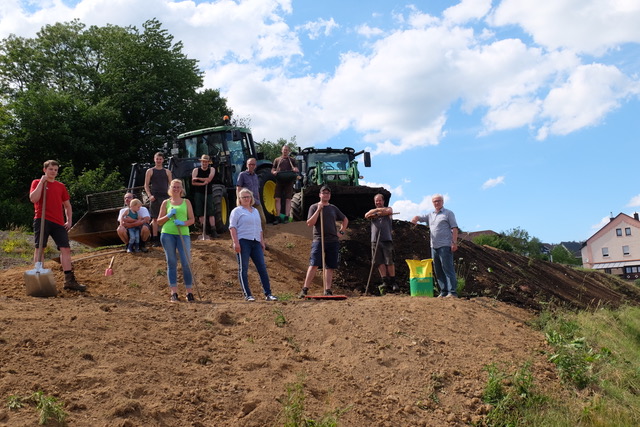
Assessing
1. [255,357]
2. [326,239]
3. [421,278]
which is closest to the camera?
[255,357]

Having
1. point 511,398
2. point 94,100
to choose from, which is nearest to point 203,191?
point 511,398

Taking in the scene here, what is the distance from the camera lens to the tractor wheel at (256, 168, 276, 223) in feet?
47.7

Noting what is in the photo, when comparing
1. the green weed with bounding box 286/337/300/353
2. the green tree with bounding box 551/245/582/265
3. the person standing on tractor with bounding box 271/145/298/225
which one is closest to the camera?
the green weed with bounding box 286/337/300/353

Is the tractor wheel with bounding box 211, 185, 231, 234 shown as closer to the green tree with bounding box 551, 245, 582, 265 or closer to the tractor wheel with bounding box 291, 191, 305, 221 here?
the tractor wheel with bounding box 291, 191, 305, 221

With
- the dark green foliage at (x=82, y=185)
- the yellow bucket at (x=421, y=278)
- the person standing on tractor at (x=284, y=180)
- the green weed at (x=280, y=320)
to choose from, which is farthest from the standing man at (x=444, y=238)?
the dark green foliage at (x=82, y=185)

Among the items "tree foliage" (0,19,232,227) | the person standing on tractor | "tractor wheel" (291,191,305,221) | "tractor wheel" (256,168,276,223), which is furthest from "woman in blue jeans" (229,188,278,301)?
"tree foliage" (0,19,232,227)

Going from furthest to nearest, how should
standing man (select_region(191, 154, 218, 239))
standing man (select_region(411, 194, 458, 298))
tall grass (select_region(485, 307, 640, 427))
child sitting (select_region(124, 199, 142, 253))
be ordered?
standing man (select_region(191, 154, 218, 239)), child sitting (select_region(124, 199, 142, 253)), standing man (select_region(411, 194, 458, 298)), tall grass (select_region(485, 307, 640, 427))

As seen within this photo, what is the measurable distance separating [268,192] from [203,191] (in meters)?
2.08

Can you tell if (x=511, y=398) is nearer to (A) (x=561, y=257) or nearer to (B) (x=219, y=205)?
(B) (x=219, y=205)

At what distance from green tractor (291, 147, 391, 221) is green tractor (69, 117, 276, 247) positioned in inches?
32.5

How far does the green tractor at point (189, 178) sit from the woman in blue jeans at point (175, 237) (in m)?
4.57

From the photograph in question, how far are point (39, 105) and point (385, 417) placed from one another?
27.6m

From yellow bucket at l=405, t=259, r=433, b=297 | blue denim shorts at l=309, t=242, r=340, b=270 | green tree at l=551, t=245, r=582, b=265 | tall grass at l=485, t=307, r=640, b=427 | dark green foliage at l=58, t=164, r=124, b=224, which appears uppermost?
dark green foliage at l=58, t=164, r=124, b=224

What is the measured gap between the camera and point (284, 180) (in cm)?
1386
